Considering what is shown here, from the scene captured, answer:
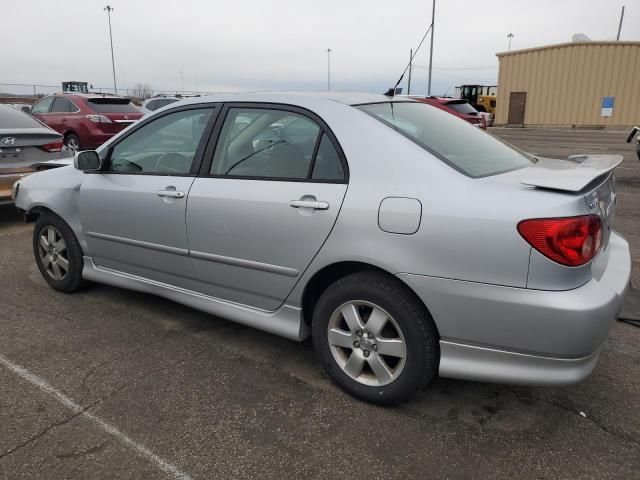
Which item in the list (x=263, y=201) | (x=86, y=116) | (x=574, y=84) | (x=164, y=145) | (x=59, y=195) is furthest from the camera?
(x=574, y=84)

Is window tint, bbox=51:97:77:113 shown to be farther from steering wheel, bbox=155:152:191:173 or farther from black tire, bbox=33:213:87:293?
steering wheel, bbox=155:152:191:173

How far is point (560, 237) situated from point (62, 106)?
505 inches

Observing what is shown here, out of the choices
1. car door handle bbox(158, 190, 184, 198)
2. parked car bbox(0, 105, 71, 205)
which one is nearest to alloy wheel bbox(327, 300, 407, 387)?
car door handle bbox(158, 190, 184, 198)

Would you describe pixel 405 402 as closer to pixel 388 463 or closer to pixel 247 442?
pixel 388 463

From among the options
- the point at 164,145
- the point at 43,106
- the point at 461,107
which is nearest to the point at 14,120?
the point at 164,145

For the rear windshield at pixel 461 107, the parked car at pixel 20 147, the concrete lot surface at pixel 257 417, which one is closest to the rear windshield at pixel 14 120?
the parked car at pixel 20 147

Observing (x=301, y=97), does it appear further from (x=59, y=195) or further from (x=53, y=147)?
(x=53, y=147)

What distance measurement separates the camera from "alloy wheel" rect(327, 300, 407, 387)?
2572 mm

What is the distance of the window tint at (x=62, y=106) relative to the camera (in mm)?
12258

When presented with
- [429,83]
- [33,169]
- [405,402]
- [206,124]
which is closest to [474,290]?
[405,402]

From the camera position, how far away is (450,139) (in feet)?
9.66

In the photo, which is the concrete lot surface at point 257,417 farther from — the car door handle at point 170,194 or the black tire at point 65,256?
the car door handle at point 170,194

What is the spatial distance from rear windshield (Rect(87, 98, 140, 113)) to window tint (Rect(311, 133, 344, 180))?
10.8 meters

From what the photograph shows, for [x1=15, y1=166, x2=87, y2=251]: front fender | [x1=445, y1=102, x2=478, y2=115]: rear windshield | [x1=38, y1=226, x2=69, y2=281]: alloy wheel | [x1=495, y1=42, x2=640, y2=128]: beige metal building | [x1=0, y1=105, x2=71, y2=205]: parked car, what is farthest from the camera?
[x1=495, y1=42, x2=640, y2=128]: beige metal building
